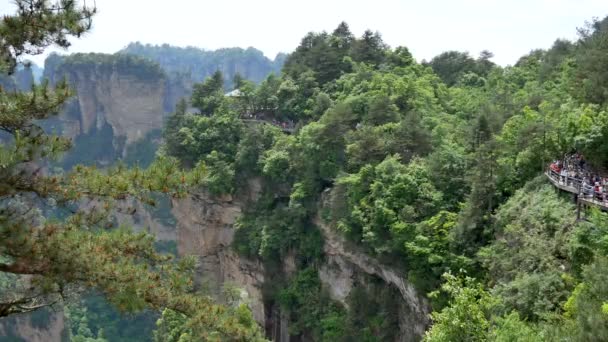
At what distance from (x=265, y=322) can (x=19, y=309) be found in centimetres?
2464

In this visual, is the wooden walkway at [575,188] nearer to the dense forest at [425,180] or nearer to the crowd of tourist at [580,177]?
the crowd of tourist at [580,177]

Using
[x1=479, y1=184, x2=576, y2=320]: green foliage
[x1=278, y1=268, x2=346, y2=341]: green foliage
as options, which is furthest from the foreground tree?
[x1=278, y1=268, x2=346, y2=341]: green foliage

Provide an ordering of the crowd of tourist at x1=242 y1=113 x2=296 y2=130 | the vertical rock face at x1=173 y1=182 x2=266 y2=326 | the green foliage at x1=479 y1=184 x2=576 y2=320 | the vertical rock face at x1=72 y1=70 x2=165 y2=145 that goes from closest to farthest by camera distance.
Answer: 1. the green foliage at x1=479 y1=184 x2=576 y2=320
2. the vertical rock face at x1=173 y1=182 x2=266 y2=326
3. the crowd of tourist at x1=242 y1=113 x2=296 y2=130
4. the vertical rock face at x1=72 y1=70 x2=165 y2=145

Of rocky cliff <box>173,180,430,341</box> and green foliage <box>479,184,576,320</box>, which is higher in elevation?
green foliage <box>479,184,576,320</box>

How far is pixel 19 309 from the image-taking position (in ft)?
28.9

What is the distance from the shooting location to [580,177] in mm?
16172

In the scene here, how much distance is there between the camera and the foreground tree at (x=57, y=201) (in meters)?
7.84

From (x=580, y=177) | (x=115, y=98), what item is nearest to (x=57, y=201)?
(x=580, y=177)

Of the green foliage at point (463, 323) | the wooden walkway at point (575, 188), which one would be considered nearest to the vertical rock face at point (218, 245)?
the wooden walkway at point (575, 188)

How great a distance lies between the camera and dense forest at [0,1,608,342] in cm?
834

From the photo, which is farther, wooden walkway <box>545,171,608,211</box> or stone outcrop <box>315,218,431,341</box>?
stone outcrop <box>315,218,431,341</box>

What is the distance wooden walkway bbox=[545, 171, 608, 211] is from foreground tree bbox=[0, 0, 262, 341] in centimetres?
1034

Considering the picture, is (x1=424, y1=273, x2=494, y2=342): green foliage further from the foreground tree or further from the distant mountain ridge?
the distant mountain ridge

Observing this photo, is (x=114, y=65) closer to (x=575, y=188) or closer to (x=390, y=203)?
(x=390, y=203)
